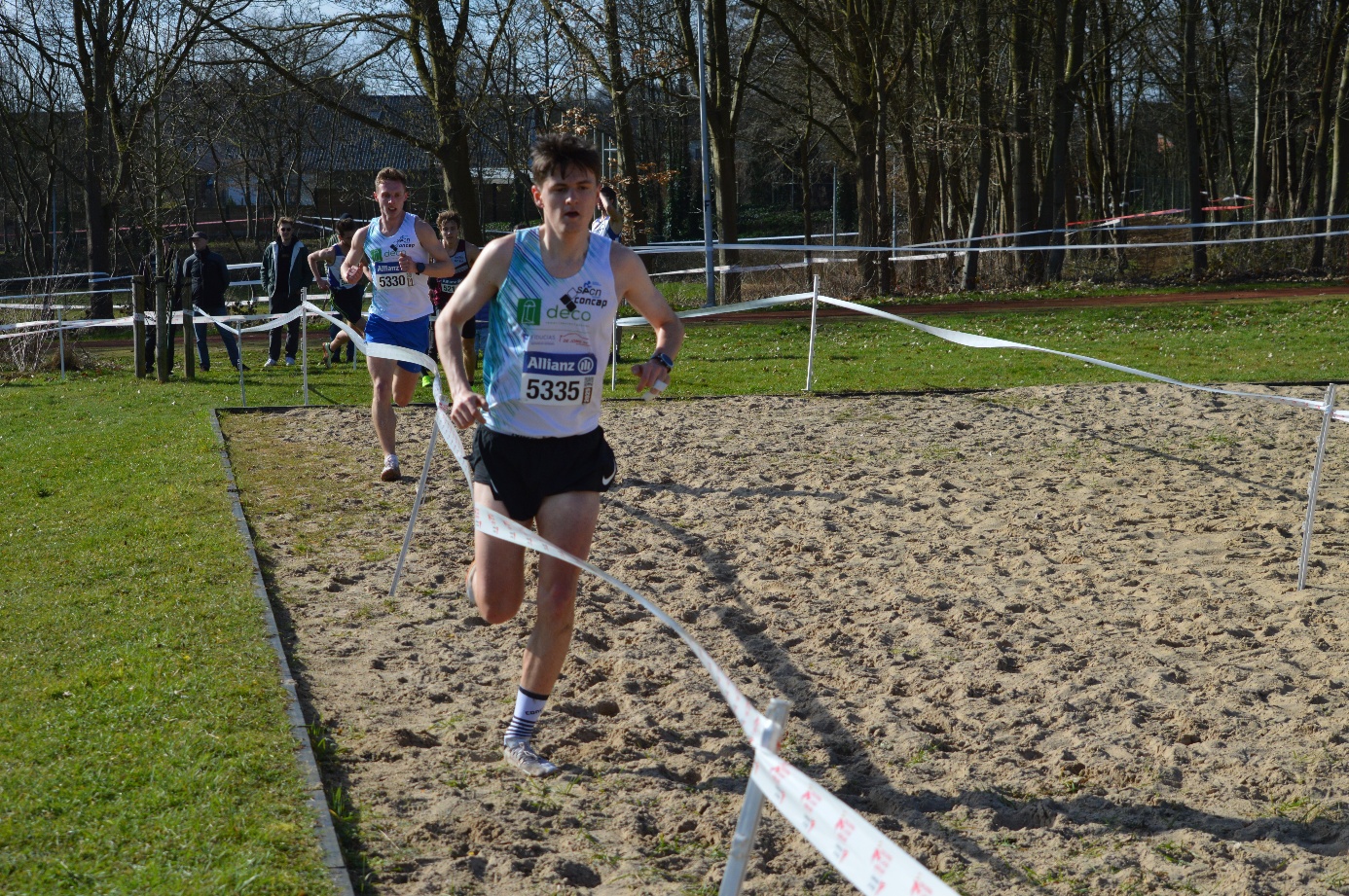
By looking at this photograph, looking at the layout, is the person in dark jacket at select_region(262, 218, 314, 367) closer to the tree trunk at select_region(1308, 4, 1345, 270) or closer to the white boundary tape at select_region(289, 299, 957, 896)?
the white boundary tape at select_region(289, 299, 957, 896)

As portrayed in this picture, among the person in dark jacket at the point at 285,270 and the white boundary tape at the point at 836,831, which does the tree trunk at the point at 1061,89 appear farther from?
the white boundary tape at the point at 836,831

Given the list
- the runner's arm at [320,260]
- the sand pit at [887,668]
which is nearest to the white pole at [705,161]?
the runner's arm at [320,260]

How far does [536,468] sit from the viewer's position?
13.8 ft

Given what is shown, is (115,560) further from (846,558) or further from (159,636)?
(846,558)

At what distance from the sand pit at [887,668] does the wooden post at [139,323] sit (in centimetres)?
769

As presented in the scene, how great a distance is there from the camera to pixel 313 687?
4.98 metres

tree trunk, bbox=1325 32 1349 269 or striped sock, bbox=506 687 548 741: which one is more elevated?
tree trunk, bbox=1325 32 1349 269

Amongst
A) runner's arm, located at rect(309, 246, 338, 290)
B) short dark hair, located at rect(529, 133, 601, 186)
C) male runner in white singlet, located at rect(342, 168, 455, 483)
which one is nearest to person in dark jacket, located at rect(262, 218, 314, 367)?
runner's arm, located at rect(309, 246, 338, 290)

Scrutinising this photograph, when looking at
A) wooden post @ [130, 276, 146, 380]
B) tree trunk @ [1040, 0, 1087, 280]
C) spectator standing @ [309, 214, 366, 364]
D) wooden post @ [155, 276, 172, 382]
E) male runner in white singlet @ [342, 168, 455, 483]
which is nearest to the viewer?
male runner in white singlet @ [342, 168, 455, 483]

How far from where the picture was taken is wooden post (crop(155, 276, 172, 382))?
49.3 feet

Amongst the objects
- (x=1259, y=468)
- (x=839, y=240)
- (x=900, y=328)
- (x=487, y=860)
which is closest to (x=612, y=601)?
(x=487, y=860)

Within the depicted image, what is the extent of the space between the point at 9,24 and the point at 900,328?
2498 centimetres

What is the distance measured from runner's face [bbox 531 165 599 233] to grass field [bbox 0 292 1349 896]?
2.06m

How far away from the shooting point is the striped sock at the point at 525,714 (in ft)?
14.1
